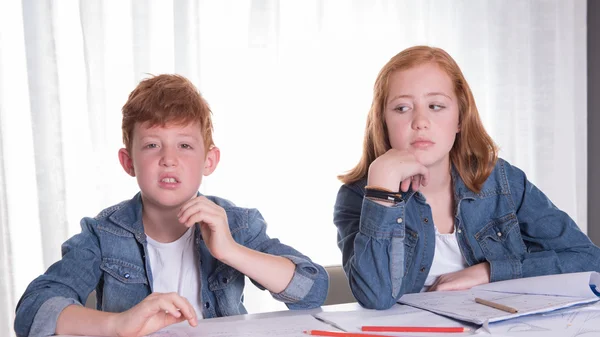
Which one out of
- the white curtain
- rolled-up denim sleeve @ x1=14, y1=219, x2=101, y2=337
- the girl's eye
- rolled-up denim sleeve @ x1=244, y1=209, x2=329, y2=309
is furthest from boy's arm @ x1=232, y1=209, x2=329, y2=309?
the white curtain

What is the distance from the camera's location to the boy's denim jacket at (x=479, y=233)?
136 cm

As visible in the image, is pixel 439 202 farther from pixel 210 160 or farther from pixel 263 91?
pixel 263 91

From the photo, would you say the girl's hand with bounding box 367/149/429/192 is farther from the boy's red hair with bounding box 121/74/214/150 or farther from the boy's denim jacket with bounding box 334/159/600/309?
the boy's red hair with bounding box 121/74/214/150

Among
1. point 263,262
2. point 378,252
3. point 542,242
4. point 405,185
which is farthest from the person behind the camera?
point 542,242

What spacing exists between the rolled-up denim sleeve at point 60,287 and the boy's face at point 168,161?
0.16 meters

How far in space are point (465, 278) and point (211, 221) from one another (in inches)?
22.7

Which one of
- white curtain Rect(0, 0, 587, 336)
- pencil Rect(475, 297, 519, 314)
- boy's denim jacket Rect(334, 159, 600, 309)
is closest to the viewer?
pencil Rect(475, 297, 519, 314)

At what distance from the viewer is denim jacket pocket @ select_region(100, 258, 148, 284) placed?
1.36 metres

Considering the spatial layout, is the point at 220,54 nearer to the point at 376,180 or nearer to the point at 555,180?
the point at 376,180

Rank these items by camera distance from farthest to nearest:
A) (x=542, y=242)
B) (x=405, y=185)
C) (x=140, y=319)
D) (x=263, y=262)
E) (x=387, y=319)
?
1. (x=542, y=242)
2. (x=405, y=185)
3. (x=263, y=262)
4. (x=387, y=319)
5. (x=140, y=319)

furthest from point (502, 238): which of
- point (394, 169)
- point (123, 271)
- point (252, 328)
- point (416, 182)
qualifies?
point (123, 271)

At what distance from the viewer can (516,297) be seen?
125 centimetres

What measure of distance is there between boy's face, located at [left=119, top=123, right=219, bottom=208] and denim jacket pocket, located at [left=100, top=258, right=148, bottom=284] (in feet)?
0.47

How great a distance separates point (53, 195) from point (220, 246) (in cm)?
137
